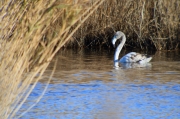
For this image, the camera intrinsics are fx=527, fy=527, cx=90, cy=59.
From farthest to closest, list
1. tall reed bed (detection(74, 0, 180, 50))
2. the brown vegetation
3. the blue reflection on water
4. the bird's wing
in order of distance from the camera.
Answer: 1. tall reed bed (detection(74, 0, 180, 50))
2. the bird's wing
3. the blue reflection on water
4. the brown vegetation

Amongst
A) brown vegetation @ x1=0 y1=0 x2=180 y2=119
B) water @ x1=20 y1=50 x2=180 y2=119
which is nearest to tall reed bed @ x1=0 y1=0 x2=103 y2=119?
brown vegetation @ x1=0 y1=0 x2=180 y2=119

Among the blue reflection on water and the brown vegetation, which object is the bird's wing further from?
the brown vegetation

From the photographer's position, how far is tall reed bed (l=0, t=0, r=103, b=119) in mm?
4195

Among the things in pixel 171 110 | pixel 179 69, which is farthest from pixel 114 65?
pixel 171 110

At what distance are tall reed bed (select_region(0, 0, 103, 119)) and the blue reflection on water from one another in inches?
117

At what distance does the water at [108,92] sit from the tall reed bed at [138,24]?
2.49 meters

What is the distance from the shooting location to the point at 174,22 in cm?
1594

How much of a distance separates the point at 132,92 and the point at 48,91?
1455 mm

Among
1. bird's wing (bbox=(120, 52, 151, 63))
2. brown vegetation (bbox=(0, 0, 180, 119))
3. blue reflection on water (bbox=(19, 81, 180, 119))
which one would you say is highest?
brown vegetation (bbox=(0, 0, 180, 119))

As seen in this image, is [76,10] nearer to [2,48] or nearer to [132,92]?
[2,48]

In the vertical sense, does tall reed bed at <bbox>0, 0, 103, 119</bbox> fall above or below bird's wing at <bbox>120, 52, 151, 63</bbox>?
above

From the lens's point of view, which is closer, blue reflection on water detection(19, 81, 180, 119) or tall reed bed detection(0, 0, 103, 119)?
tall reed bed detection(0, 0, 103, 119)

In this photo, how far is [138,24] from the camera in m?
16.2

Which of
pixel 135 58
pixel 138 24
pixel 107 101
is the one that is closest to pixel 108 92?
pixel 107 101
